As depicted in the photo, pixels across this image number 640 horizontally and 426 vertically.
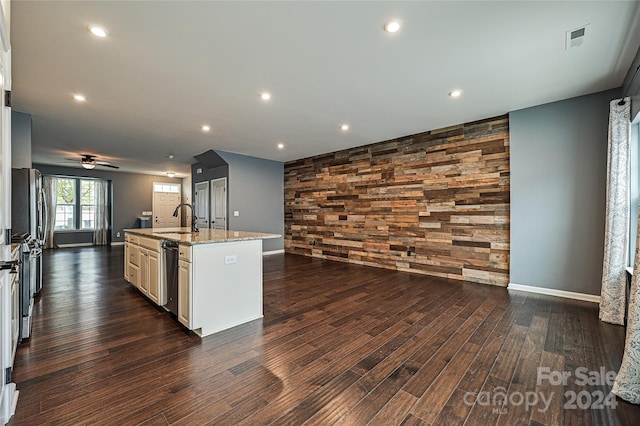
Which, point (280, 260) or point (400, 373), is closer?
point (400, 373)

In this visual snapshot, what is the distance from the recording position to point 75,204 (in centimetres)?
954

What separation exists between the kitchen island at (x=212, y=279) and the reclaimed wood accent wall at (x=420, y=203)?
11.2ft

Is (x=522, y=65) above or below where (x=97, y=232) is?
above

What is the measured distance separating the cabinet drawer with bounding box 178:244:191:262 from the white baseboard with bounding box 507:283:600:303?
14.7ft

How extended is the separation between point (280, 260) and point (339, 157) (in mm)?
2911

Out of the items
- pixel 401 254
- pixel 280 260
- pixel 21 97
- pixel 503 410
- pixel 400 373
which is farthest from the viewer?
pixel 280 260

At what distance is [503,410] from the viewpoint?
1703mm

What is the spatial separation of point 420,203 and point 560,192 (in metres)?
2.06

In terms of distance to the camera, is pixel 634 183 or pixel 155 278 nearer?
pixel 634 183

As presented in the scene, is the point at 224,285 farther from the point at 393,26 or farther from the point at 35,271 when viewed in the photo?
the point at 35,271

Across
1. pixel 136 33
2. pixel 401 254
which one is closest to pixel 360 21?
pixel 136 33

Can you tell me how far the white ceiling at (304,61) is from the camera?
84.5 inches

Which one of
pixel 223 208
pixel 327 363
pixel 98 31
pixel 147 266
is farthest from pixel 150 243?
pixel 223 208

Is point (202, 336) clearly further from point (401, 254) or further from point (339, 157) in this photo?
point (339, 157)
